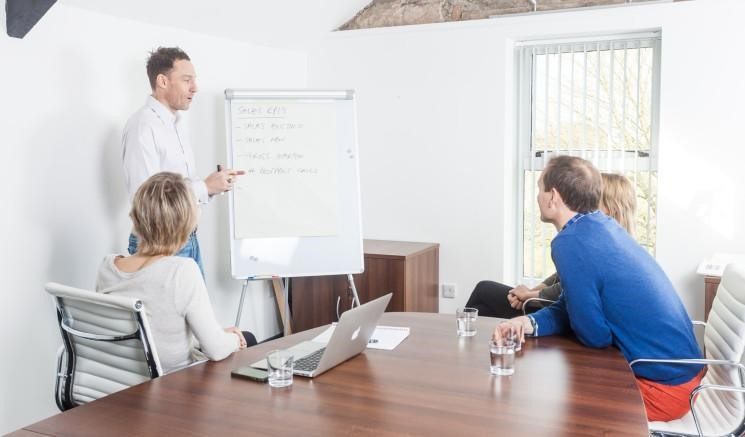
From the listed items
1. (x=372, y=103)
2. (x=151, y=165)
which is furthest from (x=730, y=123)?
(x=151, y=165)

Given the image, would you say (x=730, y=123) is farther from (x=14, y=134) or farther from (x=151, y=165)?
(x=14, y=134)

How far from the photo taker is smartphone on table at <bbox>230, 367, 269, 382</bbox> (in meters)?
1.71

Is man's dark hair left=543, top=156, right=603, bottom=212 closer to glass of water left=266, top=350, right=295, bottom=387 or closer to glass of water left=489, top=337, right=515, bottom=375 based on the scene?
glass of water left=489, top=337, right=515, bottom=375

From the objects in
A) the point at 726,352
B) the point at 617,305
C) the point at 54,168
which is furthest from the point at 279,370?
the point at 54,168

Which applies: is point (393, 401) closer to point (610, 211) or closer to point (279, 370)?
point (279, 370)

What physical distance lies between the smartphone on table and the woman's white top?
173mm

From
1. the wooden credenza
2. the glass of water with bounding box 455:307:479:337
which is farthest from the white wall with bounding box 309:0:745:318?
the glass of water with bounding box 455:307:479:337

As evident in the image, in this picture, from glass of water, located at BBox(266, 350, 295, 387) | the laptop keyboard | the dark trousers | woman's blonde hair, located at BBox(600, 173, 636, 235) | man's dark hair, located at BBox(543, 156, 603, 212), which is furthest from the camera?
the dark trousers

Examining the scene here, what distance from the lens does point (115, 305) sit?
1823 millimetres

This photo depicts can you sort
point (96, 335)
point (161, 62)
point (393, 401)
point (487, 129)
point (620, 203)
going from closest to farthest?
point (393, 401), point (96, 335), point (620, 203), point (161, 62), point (487, 129)

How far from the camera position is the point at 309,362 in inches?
72.8

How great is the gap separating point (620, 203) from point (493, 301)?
3.42ft

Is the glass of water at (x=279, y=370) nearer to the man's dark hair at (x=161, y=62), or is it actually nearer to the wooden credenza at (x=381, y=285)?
the man's dark hair at (x=161, y=62)

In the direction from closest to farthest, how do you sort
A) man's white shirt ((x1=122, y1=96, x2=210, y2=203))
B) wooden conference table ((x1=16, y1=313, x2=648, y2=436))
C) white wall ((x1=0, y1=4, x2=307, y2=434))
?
wooden conference table ((x1=16, y1=313, x2=648, y2=436)), white wall ((x1=0, y1=4, x2=307, y2=434)), man's white shirt ((x1=122, y1=96, x2=210, y2=203))
